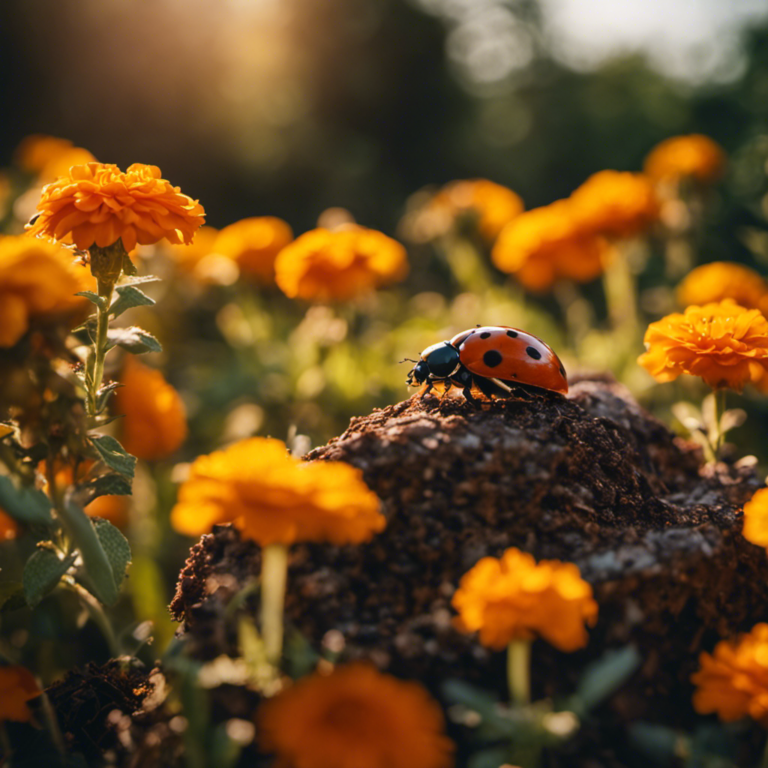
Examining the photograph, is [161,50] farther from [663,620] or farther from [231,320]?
[663,620]

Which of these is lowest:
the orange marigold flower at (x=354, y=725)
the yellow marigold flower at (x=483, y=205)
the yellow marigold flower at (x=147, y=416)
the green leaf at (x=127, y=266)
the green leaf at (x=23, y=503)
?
the orange marigold flower at (x=354, y=725)

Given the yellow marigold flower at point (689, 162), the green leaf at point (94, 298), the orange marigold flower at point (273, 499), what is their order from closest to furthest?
1. the orange marigold flower at point (273, 499)
2. the green leaf at point (94, 298)
3. the yellow marigold flower at point (689, 162)

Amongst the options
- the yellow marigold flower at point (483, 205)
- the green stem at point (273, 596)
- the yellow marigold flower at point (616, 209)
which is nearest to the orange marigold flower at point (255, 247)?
the yellow marigold flower at point (483, 205)

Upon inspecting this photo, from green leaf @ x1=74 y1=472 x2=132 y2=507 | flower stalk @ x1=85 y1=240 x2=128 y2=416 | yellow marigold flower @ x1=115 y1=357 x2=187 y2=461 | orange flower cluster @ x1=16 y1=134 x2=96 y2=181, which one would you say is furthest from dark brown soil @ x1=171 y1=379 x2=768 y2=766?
orange flower cluster @ x1=16 y1=134 x2=96 y2=181

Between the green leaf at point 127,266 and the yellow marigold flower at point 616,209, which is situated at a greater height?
the yellow marigold flower at point 616,209

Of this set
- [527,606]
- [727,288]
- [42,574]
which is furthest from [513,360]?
[727,288]

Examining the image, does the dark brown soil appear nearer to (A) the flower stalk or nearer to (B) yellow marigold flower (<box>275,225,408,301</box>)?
(A) the flower stalk

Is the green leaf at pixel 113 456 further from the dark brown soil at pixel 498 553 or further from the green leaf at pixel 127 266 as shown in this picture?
the green leaf at pixel 127 266

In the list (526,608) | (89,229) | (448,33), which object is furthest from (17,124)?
(526,608)
